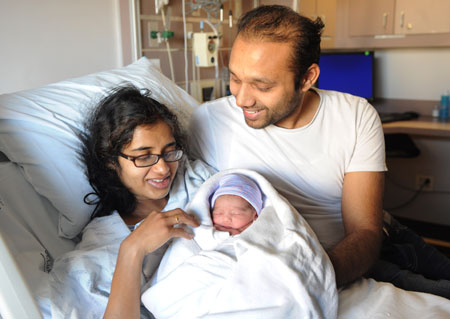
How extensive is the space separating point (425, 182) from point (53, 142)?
Result: 3039 millimetres

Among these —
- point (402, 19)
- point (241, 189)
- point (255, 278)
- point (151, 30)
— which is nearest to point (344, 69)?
point (402, 19)

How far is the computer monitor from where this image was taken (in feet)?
11.3

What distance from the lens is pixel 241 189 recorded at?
4.19ft

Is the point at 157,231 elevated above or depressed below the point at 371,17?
below

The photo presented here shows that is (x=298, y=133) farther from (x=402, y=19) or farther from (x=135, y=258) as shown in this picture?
(x=402, y=19)

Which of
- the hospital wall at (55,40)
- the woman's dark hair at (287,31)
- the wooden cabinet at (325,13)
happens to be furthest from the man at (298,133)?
the wooden cabinet at (325,13)

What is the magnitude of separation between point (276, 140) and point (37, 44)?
3.78 feet

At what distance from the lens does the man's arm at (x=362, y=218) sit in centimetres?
132

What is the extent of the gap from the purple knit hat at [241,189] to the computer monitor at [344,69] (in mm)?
2282

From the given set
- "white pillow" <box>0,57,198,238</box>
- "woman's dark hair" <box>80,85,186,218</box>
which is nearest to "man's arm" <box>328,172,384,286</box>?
"woman's dark hair" <box>80,85,186,218</box>

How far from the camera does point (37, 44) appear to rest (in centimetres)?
190

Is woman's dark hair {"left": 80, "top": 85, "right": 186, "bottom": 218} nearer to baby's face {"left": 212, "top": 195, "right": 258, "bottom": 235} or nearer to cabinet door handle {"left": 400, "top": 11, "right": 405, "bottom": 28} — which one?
baby's face {"left": 212, "top": 195, "right": 258, "bottom": 235}

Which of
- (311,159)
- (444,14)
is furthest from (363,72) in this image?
(311,159)

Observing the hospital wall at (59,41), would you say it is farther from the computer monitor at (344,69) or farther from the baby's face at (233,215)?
the baby's face at (233,215)
